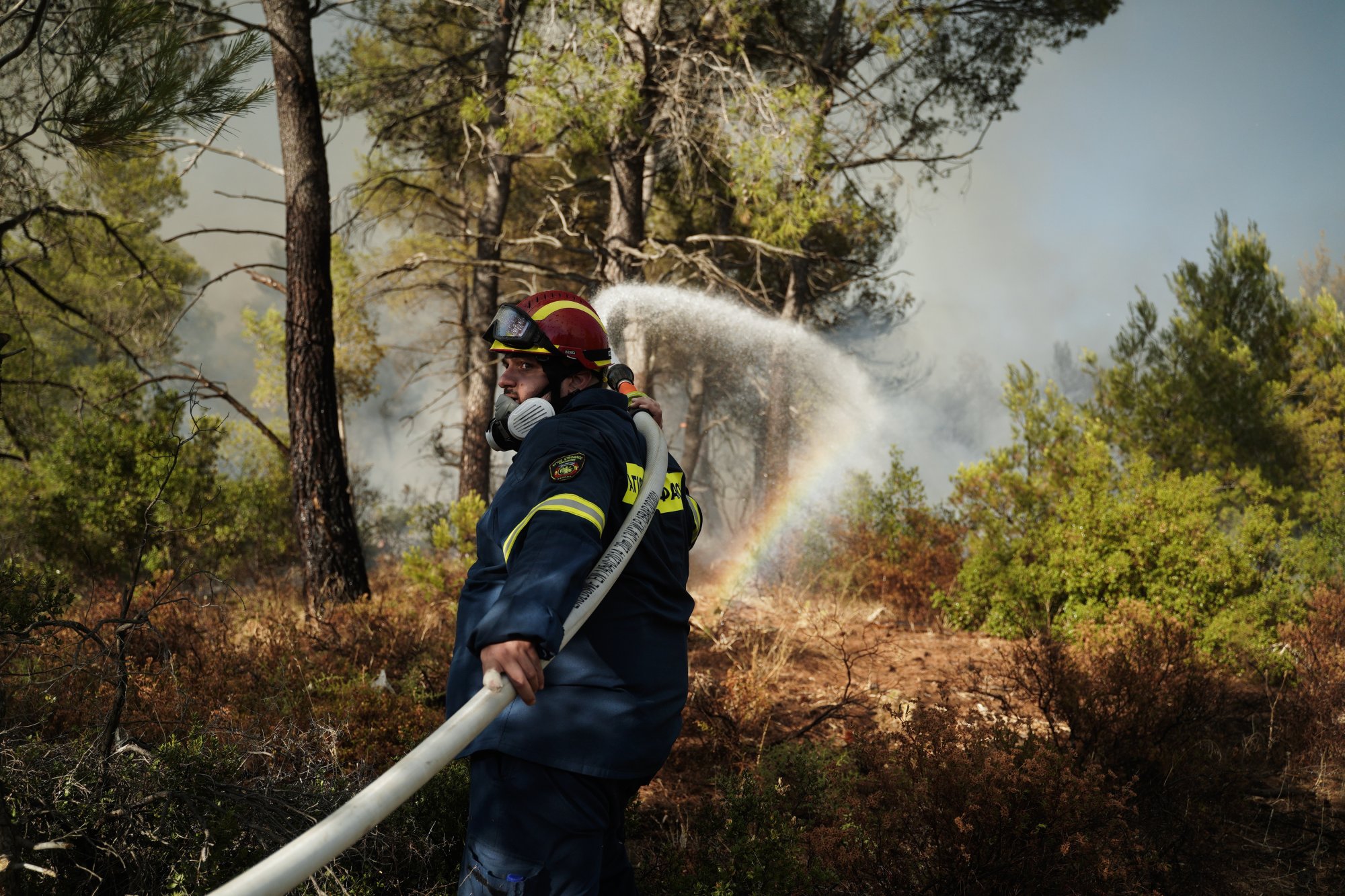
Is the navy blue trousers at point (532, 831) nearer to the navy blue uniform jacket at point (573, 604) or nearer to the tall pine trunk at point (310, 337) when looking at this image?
the navy blue uniform jacket at point (573, 604)

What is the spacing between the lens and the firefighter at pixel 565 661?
189cm

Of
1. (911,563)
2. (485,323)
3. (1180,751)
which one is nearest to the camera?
(1180,751)

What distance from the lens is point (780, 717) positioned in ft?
16.9

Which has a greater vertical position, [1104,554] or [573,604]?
[1104,554]

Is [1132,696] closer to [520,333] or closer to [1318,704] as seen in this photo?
[1318,704]

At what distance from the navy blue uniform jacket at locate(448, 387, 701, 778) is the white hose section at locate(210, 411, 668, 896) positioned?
0.20 feet

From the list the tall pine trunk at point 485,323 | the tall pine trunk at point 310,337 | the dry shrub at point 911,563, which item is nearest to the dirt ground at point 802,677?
the dry shrub at point 911,563

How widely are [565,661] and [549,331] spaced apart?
37.7 inches

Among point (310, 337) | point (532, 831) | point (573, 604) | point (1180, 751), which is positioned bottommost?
point (532, 831)

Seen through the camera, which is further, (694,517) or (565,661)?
(694,517)

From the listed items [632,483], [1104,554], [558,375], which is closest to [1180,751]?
[1104,554]

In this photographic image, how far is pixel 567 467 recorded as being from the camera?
208cm

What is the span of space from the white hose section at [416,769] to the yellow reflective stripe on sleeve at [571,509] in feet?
0.51

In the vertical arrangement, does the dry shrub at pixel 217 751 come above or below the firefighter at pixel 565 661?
below
